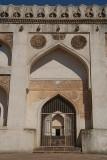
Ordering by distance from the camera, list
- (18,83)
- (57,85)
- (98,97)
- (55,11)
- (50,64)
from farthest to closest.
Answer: (55,11)
(50,64)
(57,85)
(18,83)
(98,97)

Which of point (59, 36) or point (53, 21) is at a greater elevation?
point (53, 21)

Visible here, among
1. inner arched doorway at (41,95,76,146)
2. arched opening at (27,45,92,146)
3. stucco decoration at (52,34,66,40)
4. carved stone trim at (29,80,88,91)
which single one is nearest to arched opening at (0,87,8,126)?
arched opening at (27,45,92,146)

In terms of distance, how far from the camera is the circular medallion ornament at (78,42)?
32.0 ft

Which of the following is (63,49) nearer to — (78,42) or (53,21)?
(78,42)

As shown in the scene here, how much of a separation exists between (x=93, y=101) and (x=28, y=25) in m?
4.54

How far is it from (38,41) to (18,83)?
7.17ft

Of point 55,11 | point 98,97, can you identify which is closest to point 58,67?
point 98,97

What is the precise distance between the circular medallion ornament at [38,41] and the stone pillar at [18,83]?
1.20ft

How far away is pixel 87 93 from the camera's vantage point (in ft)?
31.2

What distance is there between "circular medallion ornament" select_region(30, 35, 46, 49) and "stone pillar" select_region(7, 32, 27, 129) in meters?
0.37

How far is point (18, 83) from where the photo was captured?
909 centimetres

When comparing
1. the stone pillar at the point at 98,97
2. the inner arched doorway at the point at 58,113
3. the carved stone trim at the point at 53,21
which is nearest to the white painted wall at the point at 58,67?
the stone pillar at the point at 98,97

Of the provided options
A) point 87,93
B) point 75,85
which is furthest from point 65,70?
point 87,93

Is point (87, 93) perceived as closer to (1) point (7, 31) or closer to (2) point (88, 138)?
(2) point (88, 138)
